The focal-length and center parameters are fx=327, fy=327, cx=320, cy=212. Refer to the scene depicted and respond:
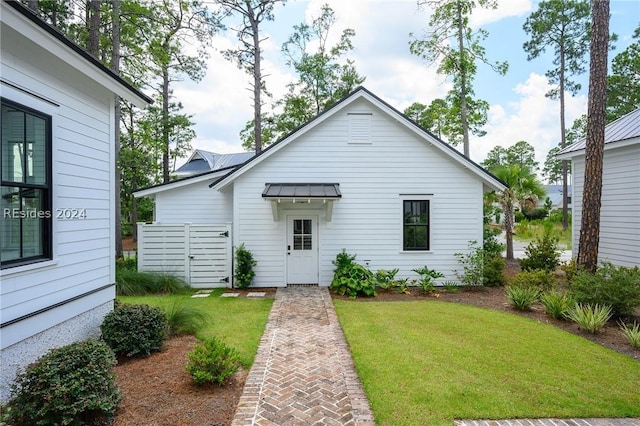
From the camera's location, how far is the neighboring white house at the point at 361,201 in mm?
10422

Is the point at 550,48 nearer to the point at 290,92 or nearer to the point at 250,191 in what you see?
the point at 290,92

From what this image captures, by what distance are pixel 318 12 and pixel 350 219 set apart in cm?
1782

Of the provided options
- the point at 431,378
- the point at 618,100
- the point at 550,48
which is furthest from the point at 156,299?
the point at 618,100

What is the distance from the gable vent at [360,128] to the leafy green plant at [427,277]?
444 cm

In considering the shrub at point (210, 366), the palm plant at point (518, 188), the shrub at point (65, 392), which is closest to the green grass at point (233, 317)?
the shrub at point (210, 366)

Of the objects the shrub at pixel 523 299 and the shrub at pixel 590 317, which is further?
the shrub at pixel 523 299

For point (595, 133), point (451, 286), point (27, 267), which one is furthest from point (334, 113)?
point (27, 267)

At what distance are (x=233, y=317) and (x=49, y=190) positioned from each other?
14.0ft

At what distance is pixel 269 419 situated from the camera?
3459 millimetres

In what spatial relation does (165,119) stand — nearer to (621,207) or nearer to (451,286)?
(451,286)

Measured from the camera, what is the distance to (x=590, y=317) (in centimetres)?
637

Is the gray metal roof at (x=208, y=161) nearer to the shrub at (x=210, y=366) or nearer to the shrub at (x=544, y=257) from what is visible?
the shrub at (x=544, y=257)

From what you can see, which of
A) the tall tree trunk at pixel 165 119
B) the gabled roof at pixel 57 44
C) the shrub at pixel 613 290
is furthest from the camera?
the tall tree trunk at pixel 165 119

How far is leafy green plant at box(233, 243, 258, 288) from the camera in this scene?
10156 millimetres
